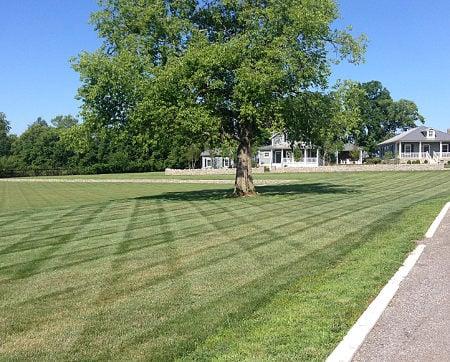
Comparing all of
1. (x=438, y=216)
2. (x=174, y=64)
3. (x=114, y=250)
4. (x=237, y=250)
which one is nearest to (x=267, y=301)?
(x=237, y=250)

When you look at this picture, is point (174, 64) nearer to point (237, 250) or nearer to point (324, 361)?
point (237, 250)

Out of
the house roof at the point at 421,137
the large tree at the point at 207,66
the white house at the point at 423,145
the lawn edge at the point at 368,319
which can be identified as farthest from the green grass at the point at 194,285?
the house roof at the point at 421,137

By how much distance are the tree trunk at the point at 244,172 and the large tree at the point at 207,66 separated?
0.05 m

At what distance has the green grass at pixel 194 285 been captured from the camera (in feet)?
17.8

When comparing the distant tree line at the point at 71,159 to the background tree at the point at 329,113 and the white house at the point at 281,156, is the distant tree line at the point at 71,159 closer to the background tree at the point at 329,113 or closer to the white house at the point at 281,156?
the white house at the point at 281,156

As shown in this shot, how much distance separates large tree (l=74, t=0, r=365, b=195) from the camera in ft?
78.8

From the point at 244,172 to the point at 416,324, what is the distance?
75.0ft

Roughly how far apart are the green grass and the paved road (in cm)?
36

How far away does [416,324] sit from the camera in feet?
19.2

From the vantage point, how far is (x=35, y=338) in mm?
5715

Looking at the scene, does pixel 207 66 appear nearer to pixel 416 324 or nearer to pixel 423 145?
pixel 416 324

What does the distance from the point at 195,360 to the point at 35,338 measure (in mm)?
1835

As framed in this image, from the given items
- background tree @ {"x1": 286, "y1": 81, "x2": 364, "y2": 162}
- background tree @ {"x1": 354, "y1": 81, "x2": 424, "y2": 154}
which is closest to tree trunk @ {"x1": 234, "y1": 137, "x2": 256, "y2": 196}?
background tree @ {"x1": 286, "y1": 81, "x2": 364, "y2": 162}

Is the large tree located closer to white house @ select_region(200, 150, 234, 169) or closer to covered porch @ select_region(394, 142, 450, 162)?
covered porch @ select_region(394, 142, 450, 162)
